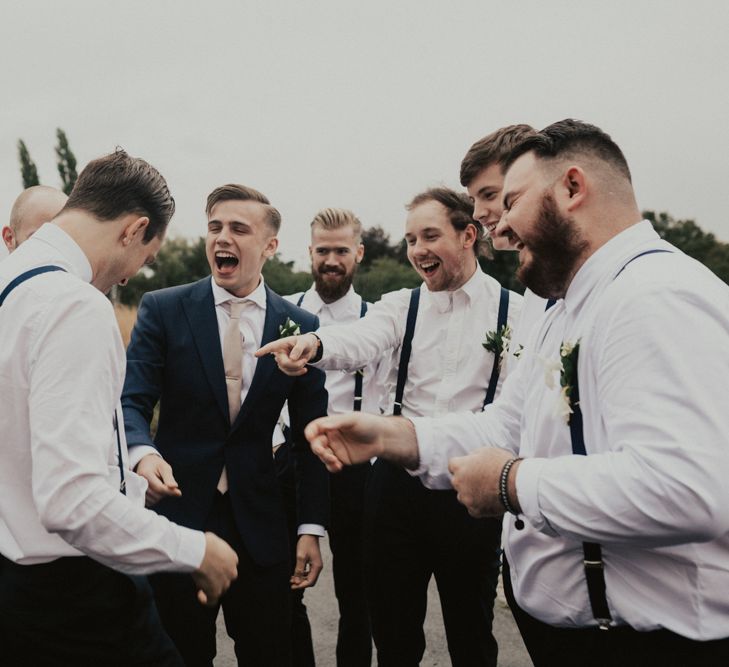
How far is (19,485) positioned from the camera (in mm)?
2014

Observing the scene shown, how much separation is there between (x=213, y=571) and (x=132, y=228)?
3.99ft

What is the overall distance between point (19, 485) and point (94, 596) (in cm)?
44

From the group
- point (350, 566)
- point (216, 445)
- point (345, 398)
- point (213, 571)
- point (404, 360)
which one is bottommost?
point (350, 566)

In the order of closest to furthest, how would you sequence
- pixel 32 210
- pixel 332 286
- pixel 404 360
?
pixel 404 360, pixel 32 210, pixel 332 286

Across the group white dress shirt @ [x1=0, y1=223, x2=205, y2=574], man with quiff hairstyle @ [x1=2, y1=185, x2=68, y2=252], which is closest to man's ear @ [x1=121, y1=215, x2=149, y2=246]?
white dress shirt @ [x1=0, y1=223, x2=205, y2=574]

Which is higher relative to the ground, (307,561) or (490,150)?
(490,150)

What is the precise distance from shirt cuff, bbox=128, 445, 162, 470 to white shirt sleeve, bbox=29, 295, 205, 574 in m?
0.90

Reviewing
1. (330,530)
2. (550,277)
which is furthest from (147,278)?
(550,277)

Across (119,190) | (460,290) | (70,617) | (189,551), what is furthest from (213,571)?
(460,290)

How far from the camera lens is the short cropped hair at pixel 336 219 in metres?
6.01

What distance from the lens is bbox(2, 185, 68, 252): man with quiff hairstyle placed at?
4266mm

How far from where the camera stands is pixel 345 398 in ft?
17.9

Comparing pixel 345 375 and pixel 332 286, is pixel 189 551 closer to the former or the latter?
pixel 345 375

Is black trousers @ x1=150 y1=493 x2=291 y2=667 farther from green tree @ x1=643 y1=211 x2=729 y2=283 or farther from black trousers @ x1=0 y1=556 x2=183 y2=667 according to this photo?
green tree @ x1=643 y1=211 x2=729 y2=283
